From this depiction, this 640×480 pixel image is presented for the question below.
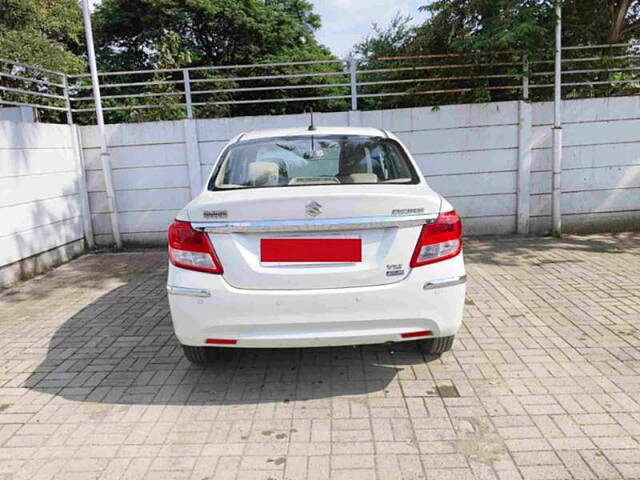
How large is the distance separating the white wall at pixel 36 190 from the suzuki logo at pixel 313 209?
4.56 meters

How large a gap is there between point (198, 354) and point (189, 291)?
725mm

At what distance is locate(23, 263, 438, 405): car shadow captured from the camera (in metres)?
3.23

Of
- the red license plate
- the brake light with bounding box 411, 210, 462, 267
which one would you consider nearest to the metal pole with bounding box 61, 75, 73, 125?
the red license plate

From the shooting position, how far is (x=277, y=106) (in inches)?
560

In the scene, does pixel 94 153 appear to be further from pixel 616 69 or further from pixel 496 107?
pixel 616 69

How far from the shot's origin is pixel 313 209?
111 inches

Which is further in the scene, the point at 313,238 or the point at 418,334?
the point at 418,334

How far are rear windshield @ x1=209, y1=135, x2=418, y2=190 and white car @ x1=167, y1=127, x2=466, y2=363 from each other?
404mm

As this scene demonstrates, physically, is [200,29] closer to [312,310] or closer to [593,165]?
[593,165]

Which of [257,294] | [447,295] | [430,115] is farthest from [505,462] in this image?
[430,115]

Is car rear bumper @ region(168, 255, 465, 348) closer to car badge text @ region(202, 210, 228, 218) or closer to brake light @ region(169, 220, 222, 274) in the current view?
brake light @ region(169, 220, 222, 274)

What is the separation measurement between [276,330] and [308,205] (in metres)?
0.72

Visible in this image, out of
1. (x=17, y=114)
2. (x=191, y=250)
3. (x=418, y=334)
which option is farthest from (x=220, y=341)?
(x=17, y=114)

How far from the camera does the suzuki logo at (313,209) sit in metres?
2.83
